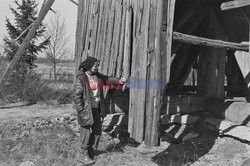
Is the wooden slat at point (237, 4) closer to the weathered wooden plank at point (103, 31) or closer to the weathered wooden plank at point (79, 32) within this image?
the weathered wooden plank at point (103, 31)

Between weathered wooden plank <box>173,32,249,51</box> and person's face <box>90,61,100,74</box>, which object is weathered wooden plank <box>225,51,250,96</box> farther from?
person's face <box>90,61,100,74</box>

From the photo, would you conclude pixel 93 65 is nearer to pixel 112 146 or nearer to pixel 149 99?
pixel 149 99

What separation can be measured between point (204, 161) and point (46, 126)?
12.6 feet

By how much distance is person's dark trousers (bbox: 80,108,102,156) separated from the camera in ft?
16.6

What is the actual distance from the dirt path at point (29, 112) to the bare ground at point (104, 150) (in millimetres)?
512

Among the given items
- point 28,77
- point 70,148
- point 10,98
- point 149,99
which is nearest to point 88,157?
point 70,148

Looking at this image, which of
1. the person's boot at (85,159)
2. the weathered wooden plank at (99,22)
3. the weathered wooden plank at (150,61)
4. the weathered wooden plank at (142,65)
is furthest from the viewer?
the weathered wooden plank at (99,22)

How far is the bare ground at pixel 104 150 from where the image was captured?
17.0 feet

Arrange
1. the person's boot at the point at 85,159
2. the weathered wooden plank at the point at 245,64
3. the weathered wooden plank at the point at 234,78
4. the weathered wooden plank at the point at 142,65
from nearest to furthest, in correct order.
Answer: the weathered wooden plank at the point at 142,65 → the person's boot at the point at 85,159 → the weathered wooden plank at the point at 245,64 → the weathered wooden plank at the point at 234,78

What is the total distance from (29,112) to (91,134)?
3.86m

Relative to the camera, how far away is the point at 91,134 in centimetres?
526

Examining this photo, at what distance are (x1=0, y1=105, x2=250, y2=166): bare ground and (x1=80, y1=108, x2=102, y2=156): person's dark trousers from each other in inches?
12.8

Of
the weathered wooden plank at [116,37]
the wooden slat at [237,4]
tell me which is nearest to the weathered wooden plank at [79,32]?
the weathered wooden plank at [116,37]

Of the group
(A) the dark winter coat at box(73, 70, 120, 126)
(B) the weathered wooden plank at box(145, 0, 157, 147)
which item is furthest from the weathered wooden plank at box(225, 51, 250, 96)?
(A) the dark winter coat at box(73, 70, 120, 126)
